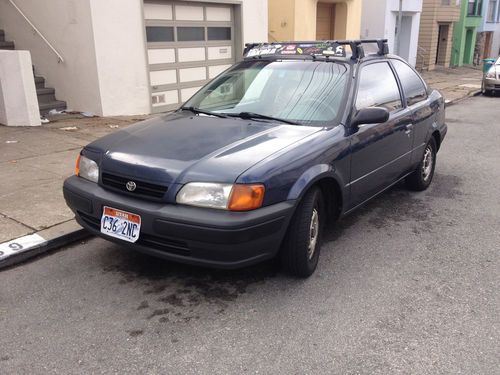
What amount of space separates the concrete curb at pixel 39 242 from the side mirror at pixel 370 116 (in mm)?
2619

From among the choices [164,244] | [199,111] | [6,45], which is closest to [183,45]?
[6,45]

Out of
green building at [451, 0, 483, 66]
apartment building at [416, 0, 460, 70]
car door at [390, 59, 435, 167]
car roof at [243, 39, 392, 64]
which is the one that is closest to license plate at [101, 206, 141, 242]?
car roof at [243, 39, 392, 64]

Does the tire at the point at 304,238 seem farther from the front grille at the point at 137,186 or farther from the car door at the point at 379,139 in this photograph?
the front grille at the point at 137,186

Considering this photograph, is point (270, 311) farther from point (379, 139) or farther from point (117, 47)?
point (117, 47)

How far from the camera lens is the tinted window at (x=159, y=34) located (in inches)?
394

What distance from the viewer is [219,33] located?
38.6ft

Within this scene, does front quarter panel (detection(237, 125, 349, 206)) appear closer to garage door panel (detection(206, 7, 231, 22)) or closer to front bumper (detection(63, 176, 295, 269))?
front bumper (detection(63, 176, 295, 269))

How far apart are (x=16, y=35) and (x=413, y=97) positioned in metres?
8.40

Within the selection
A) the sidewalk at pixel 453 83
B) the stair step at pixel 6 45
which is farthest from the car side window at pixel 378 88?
the sidewalk at pixel 453 83

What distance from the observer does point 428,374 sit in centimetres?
269

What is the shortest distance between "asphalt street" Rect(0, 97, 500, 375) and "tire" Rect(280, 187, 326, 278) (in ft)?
0.44

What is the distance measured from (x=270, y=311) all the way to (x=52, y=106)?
777cm

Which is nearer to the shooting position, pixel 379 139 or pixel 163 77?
pixel 379 139

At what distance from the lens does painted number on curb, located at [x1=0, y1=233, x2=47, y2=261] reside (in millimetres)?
3963
